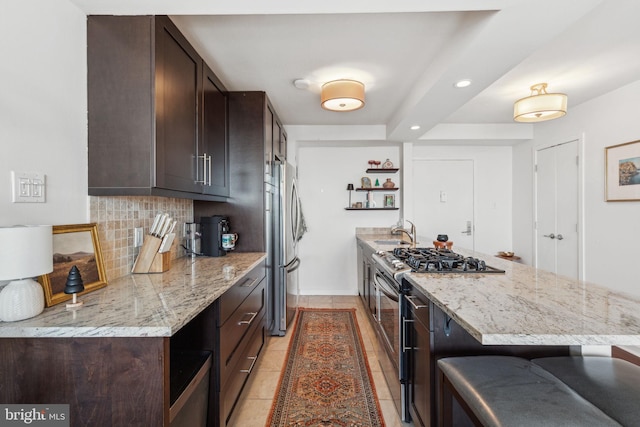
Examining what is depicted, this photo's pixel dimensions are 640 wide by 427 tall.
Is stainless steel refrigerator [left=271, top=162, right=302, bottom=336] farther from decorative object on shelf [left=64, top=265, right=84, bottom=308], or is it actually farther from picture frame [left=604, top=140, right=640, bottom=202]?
picture frame [left=604, top=140, right=640, bottom=202]

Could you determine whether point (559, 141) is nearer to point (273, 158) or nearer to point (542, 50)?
point (542, 50)

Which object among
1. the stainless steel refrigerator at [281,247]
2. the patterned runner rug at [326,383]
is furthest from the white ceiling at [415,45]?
the patterned runner rug at [326,383]

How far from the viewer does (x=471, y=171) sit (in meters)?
4.55

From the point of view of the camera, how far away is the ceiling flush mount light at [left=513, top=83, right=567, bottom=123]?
271cm

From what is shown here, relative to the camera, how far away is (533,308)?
110 cm

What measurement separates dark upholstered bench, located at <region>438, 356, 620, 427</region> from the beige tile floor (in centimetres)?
77

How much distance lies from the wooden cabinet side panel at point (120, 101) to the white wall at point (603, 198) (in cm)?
401

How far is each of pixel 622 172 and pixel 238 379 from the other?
3.84 m

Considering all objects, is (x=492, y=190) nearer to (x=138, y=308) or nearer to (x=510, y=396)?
(x=510, y=396)

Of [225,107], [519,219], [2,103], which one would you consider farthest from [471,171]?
[2,103]

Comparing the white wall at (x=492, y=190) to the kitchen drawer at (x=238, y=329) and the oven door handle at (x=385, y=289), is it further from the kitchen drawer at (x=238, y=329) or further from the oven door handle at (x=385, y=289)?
the kitchen drawer at (x=238, y=329)

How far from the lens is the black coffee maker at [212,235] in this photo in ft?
8.04

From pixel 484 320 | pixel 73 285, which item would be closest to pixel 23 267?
pixel 73 285

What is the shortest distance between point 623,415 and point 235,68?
2822 millimetres
